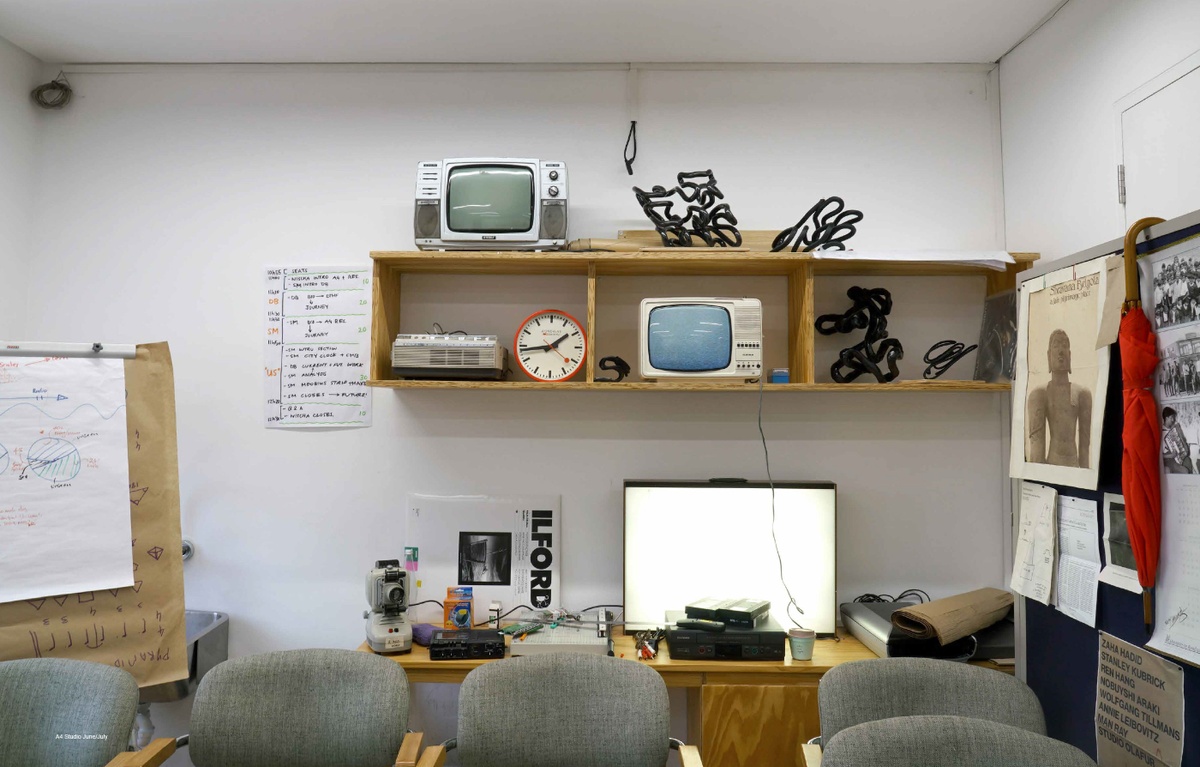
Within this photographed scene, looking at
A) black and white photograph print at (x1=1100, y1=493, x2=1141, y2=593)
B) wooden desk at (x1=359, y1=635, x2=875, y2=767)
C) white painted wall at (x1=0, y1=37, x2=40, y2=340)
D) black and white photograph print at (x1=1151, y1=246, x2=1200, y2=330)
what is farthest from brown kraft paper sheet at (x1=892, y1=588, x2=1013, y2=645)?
white painted wall at (x1=0, y1=37, x2=40, y2=340)

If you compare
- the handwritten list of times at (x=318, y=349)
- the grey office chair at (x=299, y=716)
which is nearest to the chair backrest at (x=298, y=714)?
the grey office chair at (x=299, y=716)

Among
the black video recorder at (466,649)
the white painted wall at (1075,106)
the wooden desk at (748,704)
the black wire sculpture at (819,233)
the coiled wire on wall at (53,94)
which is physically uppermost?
the coiled wire on wall at (53,94)

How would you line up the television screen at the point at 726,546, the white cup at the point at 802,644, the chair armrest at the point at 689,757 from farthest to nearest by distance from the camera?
the television screen at the point at 726,546
the white cup at the point at 802,644
the chair armrest at the point at 689,757

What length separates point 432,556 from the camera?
9.02 ft

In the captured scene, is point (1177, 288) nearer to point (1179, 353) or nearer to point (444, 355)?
point (1179, 353)

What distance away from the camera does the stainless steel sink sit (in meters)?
2.41

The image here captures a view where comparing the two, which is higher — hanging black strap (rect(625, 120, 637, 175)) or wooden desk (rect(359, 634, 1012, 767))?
hanging black strap (rect(625, 120, 637, 175))

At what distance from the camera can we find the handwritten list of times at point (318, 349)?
9.12ft

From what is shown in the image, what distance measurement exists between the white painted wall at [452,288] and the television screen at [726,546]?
0.38ft

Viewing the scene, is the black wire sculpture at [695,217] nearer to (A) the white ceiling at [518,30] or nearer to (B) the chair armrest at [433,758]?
(A) the white ceiling at [518,30]

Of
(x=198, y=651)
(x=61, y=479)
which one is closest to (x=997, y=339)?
(x=198, y=651)

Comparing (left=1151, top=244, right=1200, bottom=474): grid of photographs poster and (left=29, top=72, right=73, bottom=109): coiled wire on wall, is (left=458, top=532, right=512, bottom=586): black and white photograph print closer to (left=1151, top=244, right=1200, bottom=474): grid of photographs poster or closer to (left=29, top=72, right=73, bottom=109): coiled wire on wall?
(left=1151, top=244, right=1200, bottom=474): grid of photographs poster

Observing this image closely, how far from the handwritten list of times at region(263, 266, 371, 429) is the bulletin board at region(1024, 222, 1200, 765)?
2.20m

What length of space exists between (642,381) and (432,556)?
3.22 feet
